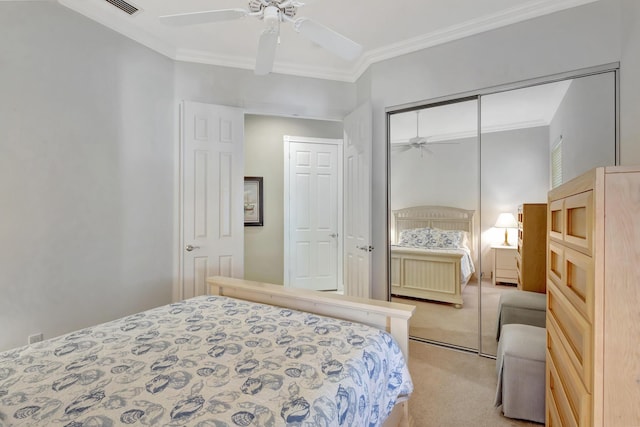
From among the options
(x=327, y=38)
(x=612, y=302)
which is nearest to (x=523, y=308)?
(x=612, y=302)

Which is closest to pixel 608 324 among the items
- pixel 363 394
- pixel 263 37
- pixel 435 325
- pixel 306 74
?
pixel 363 394

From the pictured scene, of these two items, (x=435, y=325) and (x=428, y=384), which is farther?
(x=435, y=325)

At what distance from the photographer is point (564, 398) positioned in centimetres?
116

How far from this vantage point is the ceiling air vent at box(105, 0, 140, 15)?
2.32 m

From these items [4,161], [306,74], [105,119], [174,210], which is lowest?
[174,210]

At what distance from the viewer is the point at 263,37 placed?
183 centimetres

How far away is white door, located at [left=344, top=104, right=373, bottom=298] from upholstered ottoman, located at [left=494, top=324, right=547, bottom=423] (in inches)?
51.9

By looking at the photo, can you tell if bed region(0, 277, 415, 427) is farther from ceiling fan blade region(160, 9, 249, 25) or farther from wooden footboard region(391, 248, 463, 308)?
ceiling fan blade region(160, 9, 249, 25)

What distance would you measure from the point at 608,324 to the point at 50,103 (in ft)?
10.2

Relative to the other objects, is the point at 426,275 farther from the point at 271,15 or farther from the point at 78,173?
the point at 78,173

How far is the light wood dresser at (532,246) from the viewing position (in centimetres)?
245

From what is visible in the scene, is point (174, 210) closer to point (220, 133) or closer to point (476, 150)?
point (220, 133)

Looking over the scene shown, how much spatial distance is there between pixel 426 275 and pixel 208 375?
93.5 inches

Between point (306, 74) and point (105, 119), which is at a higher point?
point (306, 74)
